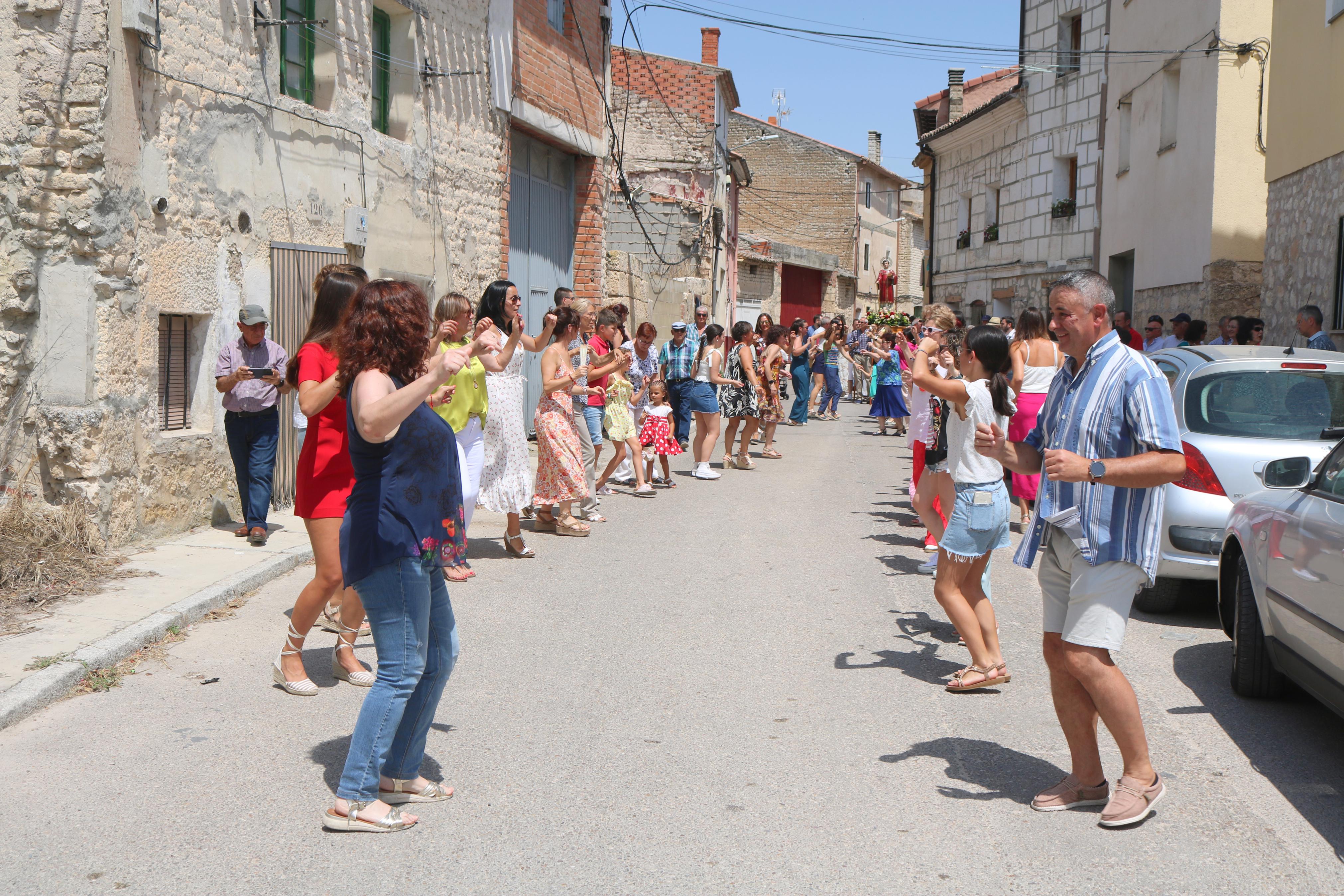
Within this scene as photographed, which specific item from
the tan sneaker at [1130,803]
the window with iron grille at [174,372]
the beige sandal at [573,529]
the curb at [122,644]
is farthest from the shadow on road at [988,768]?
the window with iron grille at [174,372]

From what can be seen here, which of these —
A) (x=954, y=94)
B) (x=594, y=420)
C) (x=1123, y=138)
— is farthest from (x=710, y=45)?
(x=594, y=420)

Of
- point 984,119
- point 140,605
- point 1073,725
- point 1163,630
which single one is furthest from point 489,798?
point 984,119

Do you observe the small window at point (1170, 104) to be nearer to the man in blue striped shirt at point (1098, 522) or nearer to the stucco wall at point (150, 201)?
the stucco wall at point (150, 201)

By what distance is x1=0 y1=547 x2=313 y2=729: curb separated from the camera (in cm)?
499

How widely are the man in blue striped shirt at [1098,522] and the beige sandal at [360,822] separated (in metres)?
2.20

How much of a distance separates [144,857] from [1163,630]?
554cm

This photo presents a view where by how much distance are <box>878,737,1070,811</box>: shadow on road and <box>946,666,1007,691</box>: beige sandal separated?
68 cm

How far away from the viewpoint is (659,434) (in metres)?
13.0

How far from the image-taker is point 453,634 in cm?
409

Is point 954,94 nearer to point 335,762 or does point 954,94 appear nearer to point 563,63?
point 563,63

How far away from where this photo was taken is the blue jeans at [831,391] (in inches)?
935

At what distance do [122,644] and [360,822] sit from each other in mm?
2587

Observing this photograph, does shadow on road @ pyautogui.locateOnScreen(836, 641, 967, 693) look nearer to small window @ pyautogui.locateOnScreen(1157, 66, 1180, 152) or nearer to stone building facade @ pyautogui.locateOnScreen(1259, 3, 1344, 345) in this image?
stone building facade @ pyautogui.locateOnScreen(1259, 3, 1344, 345)

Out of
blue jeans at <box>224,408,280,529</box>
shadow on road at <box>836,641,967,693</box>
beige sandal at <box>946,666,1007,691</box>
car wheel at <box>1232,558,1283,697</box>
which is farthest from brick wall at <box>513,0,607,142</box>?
car wheel at <box>1232,558,1283,697</box>
